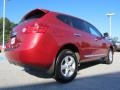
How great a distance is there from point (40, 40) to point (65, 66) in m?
1.12

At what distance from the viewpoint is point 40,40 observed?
586 cm

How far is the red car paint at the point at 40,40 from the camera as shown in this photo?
230 inches

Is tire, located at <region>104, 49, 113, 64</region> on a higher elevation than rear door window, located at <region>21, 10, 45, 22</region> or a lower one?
lower

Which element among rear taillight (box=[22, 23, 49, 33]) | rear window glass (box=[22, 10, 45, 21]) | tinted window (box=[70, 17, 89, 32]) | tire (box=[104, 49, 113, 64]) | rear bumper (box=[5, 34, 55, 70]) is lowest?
tire (box=[104, 49, 113, 64])

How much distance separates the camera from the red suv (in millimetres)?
5867

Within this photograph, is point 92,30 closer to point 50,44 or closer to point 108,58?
point 108,58

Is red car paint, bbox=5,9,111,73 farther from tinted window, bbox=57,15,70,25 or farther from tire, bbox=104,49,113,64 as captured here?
tire, bbox=104,49,113,64

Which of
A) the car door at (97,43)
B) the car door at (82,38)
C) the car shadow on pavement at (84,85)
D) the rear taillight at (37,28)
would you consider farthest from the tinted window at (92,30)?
the rear taillight at (37,28)

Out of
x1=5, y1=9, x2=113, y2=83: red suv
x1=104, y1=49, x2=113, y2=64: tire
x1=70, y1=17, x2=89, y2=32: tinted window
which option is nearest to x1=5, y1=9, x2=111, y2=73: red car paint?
x1=5, y1=9, x2=113, y2=83: red suv

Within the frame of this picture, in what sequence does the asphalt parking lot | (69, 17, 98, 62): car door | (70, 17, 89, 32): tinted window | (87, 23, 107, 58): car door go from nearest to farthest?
the asphalt parking lot
(69, 17, 98, 62): car door
(70, 17, 89, 32): tinted window
(87, 23, 107, 58): car door

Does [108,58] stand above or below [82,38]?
below

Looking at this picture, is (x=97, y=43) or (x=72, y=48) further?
(x=97, y=43)

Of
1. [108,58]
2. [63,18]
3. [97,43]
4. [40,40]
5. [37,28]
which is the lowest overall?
[108,58]

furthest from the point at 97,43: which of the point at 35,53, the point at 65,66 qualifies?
the point at 35,53
